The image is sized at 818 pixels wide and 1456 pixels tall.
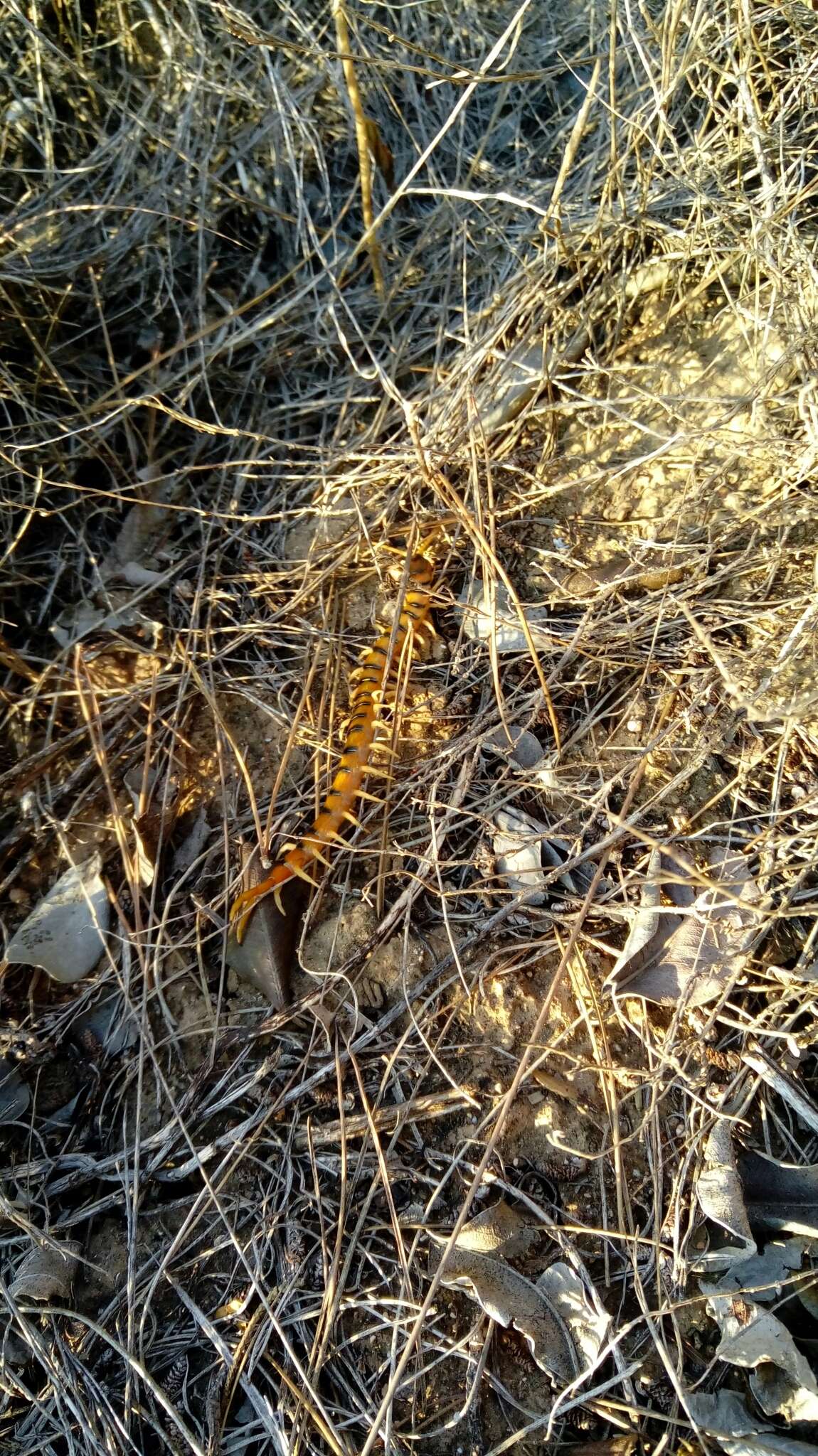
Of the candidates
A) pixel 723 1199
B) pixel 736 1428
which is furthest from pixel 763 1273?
pixel 736 1428

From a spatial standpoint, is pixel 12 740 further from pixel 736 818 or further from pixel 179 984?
pixel 736 818

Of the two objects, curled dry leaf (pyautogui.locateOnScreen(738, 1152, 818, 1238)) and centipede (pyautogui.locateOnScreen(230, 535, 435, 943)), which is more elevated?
centipede (pyautogui.locateOnScreen(230, 535, 435, 943))

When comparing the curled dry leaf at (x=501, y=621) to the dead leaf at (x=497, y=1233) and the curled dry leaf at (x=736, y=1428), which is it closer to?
the dead leaf at (x=497, y=1233)

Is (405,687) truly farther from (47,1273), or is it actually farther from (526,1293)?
(47,1273)

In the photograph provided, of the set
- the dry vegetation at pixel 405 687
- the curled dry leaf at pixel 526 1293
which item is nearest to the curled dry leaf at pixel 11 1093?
the dry vegetation at pixel 405 687

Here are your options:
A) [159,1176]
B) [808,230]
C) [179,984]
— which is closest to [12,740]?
[179,984]

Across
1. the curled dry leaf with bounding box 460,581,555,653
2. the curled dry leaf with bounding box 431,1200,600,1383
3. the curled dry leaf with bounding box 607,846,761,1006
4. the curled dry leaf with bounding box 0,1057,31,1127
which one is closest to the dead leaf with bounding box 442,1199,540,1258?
the curled dry leaf with bounding box 431,1200,600,1383

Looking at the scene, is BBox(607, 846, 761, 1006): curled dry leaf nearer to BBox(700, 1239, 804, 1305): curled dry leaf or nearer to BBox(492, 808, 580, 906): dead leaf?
BBox(492, 808, 580, 906): dead leaf
